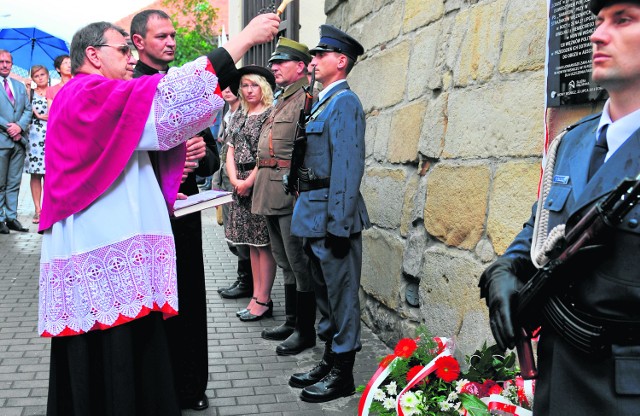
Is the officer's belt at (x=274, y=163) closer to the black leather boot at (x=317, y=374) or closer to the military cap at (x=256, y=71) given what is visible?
the military cap at (x=256, y=71)

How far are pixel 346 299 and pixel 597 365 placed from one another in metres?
2.36

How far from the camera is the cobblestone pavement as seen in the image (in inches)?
144

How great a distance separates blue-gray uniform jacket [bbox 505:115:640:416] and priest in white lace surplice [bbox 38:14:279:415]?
1.49m

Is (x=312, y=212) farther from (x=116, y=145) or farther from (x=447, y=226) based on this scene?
(x=116, y=145)

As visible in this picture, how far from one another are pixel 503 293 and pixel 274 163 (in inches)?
130

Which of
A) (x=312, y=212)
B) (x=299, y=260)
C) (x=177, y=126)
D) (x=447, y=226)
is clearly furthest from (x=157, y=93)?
(x=299, y=260)

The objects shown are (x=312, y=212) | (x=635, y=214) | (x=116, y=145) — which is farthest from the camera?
(x=312, y=212)

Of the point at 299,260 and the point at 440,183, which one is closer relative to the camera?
the point at 440,183

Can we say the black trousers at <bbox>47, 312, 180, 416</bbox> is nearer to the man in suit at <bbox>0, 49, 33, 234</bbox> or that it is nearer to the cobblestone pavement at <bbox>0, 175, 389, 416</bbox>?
the cobblestone pavement at <bbox>0, 175, 389, 416</bbox>

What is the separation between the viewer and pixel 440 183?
3930 mm

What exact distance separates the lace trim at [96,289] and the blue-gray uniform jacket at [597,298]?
1603 millimetres

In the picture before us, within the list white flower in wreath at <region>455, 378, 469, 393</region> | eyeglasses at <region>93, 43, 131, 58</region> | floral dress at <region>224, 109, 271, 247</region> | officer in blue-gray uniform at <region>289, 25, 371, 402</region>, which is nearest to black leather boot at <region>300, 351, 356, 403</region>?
officer in blue-gray uniform at <region>289, 25, 371, 402</region>

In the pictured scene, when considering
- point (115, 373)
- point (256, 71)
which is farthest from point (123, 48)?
point (256, 71)

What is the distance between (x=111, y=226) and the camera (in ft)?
8.42
